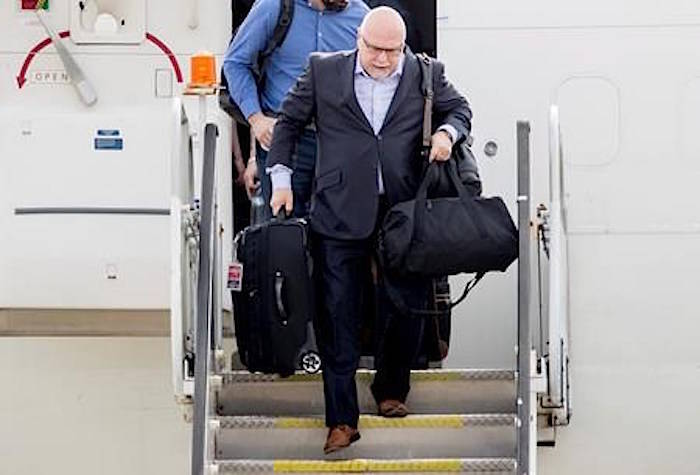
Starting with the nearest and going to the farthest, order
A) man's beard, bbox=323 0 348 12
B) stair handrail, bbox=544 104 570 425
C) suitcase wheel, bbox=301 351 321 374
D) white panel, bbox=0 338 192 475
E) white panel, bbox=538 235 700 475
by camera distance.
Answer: stair handrail, bbox=544 104 570 425 < suitcase wheel, bbox=301 351 321 374 < man's beard, bbox=323 0 348 12 < white panel, bbox=538 235 700 475 < white panel, bbox=0 338 192 475

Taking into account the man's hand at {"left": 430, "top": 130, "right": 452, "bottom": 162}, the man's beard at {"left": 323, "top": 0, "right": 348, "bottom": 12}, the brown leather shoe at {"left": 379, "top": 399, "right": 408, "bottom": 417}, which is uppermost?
the man's beard at {"left": 323, "top": 0, "right": 348, "bottom": 12}

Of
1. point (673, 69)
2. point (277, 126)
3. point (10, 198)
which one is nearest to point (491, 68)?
point (673, 69)

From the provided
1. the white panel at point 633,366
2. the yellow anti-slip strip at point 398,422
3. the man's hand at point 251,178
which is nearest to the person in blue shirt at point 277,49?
the man's hand at point 251,178

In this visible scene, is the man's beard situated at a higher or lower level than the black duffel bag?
higher

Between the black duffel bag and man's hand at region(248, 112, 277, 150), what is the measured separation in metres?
0.66

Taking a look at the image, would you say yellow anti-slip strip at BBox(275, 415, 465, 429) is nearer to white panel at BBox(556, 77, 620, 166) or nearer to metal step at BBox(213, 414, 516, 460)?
metal step at BBox(213, 414, 516, 460)

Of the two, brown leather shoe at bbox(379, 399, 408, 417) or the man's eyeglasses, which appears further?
brown leather shoe at bbox(379, 399, 408, 417)

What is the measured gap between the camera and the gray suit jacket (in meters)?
5.54

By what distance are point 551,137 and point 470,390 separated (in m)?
0.99

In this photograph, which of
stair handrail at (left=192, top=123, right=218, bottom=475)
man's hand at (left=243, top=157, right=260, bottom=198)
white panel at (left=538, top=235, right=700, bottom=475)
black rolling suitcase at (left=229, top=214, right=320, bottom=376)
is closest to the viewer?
stair handrail at (left=192, top=123, right=218, bottom=475)

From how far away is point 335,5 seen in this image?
238 inches

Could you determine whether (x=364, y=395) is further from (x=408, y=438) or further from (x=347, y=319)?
(x=347, y=319)

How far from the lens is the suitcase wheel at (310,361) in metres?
5.75

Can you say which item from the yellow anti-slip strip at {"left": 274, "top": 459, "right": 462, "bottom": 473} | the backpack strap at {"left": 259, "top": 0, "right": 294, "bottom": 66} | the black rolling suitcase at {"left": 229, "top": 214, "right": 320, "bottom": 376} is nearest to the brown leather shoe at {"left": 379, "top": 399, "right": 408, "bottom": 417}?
the yellow anti-slip strip at {"left": 274, "top": 459, "right": 462, "bottom": 473}
